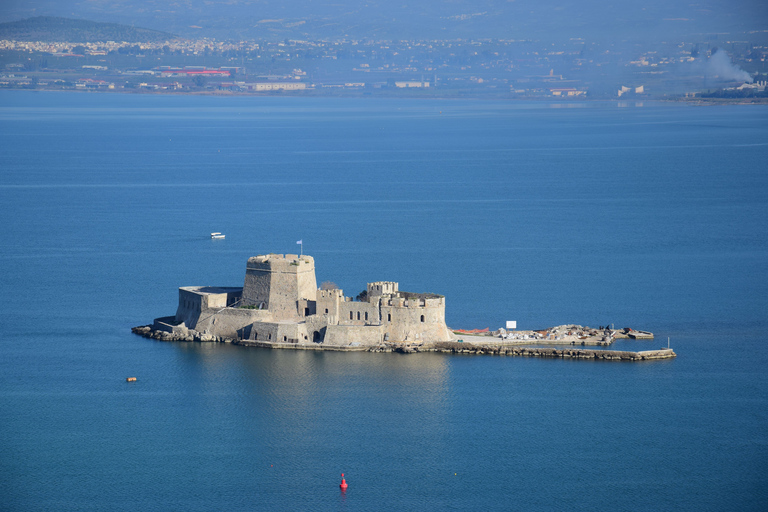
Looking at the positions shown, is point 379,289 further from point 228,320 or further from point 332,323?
point 228,320

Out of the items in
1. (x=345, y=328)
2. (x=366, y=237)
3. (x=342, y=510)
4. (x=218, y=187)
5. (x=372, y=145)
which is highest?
(x=372, y=145)

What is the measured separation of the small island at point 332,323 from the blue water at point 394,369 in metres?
1.07

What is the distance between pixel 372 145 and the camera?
177125mm

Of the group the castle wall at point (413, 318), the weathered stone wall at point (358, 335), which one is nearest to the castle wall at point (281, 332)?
the weathered stone wall at point (358, 335)

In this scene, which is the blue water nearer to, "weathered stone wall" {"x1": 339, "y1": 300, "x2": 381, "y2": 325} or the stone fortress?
the stone fortress

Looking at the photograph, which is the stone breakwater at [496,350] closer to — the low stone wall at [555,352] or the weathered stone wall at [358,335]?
the low stone wall at [555,352]

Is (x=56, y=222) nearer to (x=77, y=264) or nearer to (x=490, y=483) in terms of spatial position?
(x=77, y=264)

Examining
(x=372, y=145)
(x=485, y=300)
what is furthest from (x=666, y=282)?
(x=372, y=145)

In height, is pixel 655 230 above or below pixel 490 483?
above

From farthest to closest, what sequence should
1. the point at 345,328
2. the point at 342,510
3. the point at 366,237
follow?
the point at 366,237 < the point at 345,328 < the point at 342,510

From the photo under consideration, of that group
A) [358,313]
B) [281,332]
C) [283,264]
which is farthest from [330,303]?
[283,264]

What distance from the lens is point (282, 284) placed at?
5828 centimetres

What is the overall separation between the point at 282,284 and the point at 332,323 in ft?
10.7

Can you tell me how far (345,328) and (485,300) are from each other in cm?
1265
